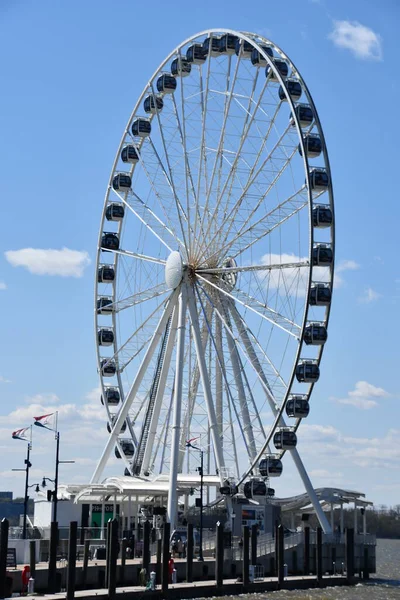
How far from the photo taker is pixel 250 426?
5922cm

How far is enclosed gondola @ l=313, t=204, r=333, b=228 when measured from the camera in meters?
56.2

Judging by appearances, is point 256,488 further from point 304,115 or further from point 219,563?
point 304,115

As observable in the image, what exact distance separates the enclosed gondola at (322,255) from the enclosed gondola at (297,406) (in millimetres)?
6696

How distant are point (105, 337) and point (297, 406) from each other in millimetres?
16901

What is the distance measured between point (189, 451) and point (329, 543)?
9499 mm

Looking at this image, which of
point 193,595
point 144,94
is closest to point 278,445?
point 193,595

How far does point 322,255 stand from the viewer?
55781 millimetres

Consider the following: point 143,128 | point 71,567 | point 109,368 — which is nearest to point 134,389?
point 109,368

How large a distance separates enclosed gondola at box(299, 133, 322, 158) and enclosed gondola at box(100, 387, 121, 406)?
20991 millimetres

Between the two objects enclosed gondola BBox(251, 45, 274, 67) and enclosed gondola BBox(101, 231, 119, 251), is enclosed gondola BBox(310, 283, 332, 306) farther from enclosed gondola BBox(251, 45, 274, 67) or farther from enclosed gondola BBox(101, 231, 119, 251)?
enclosed gondola BBox(101, 231, 119, 251)

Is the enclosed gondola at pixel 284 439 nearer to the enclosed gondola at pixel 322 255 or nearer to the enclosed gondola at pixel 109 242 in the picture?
the enclosed gondola at pixel 322 255

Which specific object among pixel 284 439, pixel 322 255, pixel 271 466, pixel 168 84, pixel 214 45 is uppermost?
pixel 214 45

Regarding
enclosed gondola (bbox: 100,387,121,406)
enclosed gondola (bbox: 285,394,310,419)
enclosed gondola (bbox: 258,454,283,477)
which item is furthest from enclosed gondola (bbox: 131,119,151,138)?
enclosed gondola (bbox: 258,454,283,477)

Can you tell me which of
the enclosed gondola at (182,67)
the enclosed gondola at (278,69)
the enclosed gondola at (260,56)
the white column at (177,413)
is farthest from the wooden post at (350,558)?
the enclosed gondola at (182,67)
